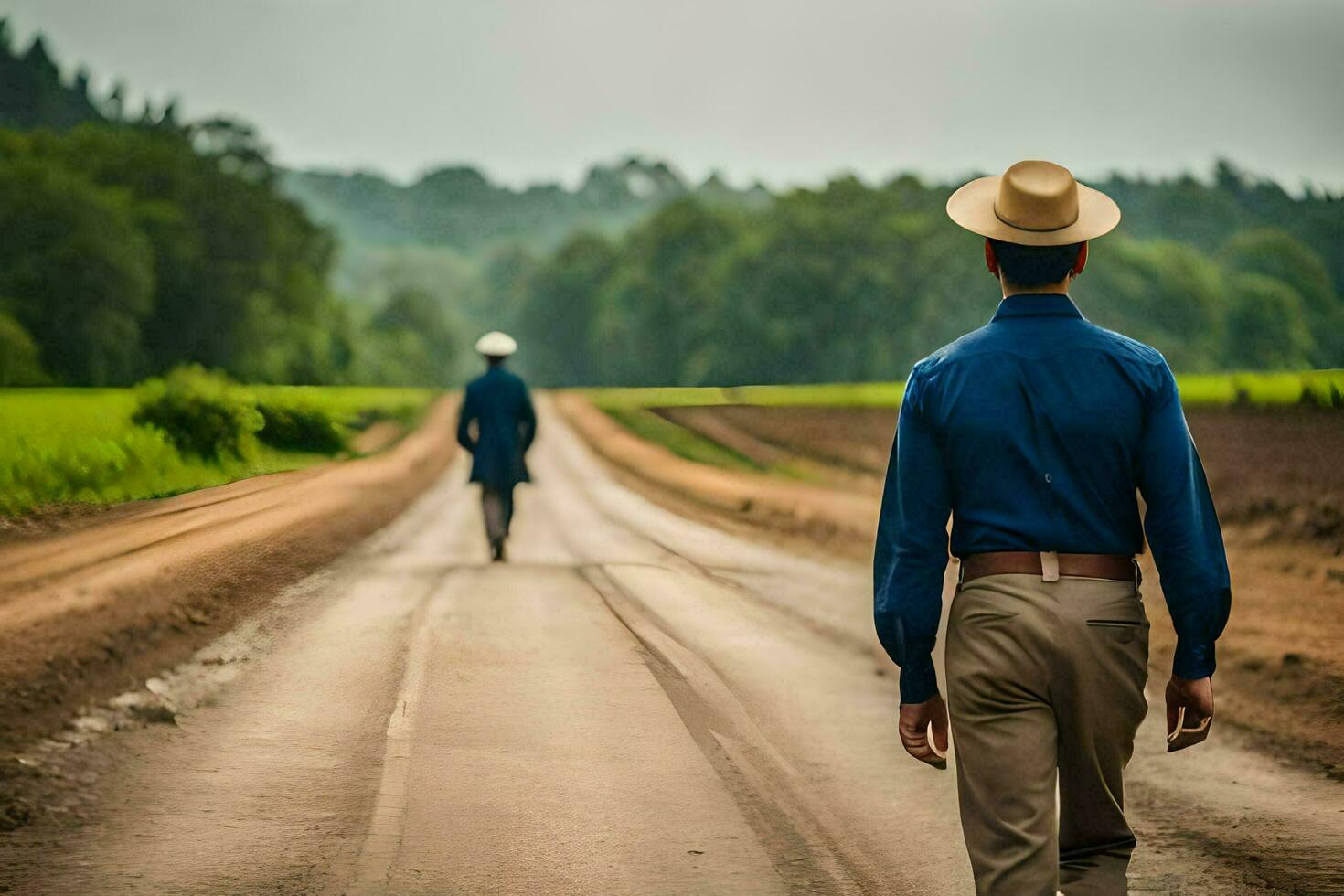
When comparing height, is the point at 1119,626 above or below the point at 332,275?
below

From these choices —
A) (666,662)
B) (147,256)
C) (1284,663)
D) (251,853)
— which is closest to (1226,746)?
(1284,663)

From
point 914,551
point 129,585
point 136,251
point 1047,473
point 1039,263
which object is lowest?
point 129,585

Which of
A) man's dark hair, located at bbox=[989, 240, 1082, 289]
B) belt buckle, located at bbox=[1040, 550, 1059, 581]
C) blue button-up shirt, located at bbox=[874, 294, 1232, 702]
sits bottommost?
belt buckle, located at bbox=[1040, 550, 1059, 581]

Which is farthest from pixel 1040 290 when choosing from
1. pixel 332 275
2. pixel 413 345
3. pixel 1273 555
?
pixel 413 345

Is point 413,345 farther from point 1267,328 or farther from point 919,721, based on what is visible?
point 919,721

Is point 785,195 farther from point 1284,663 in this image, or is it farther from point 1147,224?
point 1284,663

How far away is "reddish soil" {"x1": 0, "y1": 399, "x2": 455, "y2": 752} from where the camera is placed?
23.5 ft

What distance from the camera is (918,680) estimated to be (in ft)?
10.7

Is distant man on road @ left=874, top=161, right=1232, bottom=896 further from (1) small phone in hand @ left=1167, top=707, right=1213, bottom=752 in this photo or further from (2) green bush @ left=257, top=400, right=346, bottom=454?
(2) green bush @ left=257, top=400, right=346, bottom=454

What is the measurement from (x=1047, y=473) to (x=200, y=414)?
259 inches

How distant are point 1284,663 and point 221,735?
683 centimetres

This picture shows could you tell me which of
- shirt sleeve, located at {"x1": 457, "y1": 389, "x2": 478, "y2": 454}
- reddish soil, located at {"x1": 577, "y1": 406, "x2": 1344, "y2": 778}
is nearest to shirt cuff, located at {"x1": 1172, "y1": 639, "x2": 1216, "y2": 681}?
reddish soil, located at {"x1": 577, "y1": 406, "x2": 1344, "y2": 778}

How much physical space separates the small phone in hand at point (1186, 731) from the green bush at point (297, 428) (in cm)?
642

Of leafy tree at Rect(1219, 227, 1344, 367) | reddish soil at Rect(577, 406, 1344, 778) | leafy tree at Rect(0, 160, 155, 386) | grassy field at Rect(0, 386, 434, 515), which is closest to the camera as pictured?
grassy field at Rect(0, 386, 434, 515)
